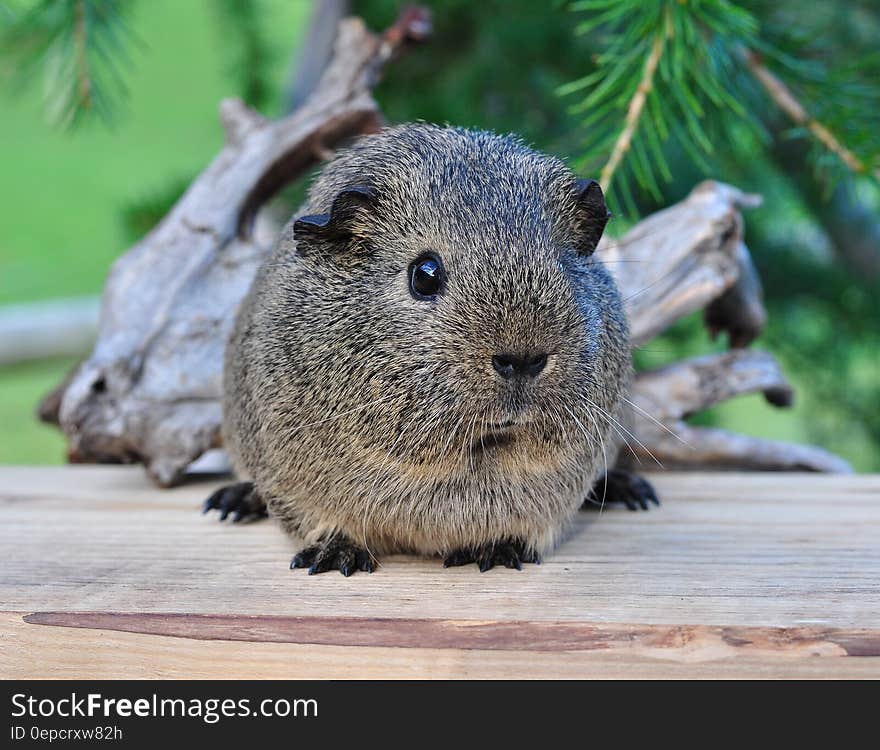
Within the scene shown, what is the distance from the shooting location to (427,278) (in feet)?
7.12

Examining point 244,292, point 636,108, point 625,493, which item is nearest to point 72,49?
point 244,292

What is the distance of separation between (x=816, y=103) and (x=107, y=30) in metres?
2.34

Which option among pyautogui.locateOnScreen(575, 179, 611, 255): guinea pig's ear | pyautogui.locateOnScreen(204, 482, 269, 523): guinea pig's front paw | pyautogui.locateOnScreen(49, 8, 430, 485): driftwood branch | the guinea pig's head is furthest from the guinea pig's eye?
pyautogui.locateOnScreen(49, 8, 430, 485): driftwood branch

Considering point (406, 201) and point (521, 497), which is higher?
point (406, 201)

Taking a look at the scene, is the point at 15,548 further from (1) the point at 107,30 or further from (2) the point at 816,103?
(2) the point at 816,103

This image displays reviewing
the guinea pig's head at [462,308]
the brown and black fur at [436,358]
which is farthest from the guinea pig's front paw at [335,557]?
the guinea pig's head at [462,308]

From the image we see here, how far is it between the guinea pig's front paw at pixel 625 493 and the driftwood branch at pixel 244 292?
21cm

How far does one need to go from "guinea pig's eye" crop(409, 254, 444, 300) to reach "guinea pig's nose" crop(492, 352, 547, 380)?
22 cm

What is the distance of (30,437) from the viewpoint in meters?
8.20

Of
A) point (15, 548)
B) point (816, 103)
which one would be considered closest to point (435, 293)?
point (15, 548)

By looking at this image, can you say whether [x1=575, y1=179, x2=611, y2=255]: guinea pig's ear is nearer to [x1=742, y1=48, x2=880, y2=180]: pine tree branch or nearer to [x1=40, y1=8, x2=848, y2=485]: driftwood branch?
[x1=40, y1=8, x2=848, y2=485]: driftwood branch

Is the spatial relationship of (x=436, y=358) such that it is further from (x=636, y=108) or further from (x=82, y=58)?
(x=82, y=58)

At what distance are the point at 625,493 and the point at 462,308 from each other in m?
1.22
